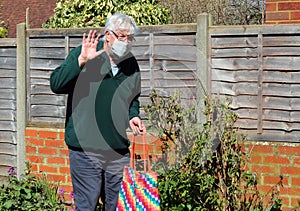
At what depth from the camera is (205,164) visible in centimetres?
546

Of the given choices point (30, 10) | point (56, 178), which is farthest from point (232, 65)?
point (30, 10)

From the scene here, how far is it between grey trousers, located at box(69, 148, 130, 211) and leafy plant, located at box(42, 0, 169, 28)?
3.15 metres

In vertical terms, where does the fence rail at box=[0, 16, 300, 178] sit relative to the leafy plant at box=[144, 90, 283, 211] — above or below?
above

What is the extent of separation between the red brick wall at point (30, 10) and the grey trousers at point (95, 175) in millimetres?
16844

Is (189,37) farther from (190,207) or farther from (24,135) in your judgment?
(24,135)

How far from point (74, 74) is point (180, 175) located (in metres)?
1.59

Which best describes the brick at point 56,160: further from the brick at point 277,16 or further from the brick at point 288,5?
the brick at point 288,5

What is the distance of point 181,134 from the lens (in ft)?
18.4

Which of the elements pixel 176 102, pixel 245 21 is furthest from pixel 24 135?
pixel 245 21

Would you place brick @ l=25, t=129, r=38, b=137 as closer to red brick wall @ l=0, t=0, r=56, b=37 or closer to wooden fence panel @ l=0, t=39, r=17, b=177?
wooden fence panel @ l=0, t=39, r=17, b=177

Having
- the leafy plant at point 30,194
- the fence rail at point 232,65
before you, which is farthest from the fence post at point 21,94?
the fence rail at point 232,65

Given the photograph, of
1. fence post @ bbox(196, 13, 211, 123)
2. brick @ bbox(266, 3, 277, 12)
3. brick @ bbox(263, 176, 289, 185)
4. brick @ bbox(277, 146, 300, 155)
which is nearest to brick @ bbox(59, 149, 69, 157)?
fence post @ bbox(196, 13, 211, 123)

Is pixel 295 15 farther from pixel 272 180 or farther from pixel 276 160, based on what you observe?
pixel 272 180

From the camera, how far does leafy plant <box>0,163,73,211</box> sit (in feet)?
20.8
